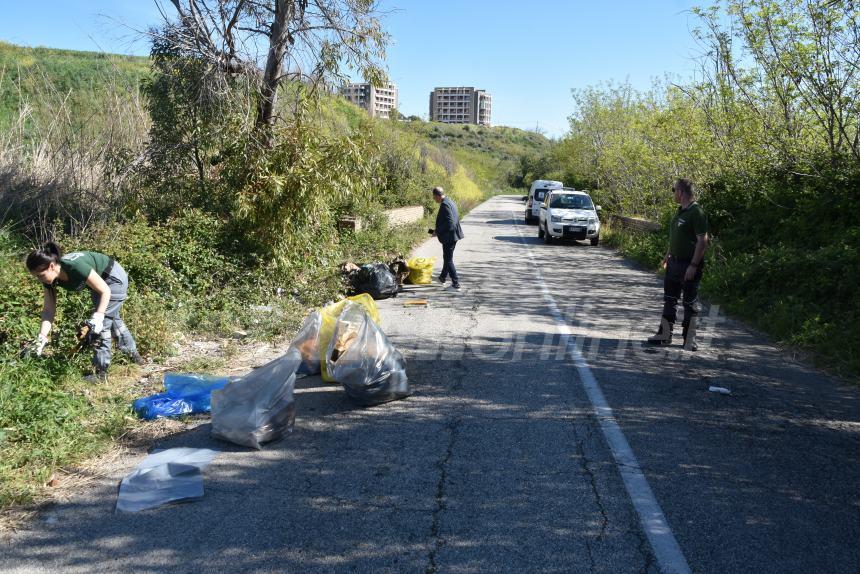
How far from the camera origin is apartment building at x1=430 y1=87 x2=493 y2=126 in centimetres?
18925

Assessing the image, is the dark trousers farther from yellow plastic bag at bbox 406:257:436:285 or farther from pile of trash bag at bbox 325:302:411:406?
pile of trash bag at bbox 325:302:411:406

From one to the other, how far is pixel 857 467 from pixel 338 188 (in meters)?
7.99

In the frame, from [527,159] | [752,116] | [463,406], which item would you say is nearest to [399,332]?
[463,406]

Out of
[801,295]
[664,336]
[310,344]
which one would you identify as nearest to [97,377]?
[310,344]

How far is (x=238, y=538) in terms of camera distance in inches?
137

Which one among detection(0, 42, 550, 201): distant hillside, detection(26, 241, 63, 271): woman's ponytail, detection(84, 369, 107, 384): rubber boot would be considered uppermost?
detection(0, 42, 550, 201): distant hillside

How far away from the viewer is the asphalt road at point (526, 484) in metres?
3.33

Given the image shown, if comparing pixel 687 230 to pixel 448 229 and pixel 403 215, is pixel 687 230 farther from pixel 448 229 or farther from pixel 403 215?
pixel 403 215

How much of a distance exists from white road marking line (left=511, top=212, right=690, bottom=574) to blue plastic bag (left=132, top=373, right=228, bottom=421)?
3169 millimetres

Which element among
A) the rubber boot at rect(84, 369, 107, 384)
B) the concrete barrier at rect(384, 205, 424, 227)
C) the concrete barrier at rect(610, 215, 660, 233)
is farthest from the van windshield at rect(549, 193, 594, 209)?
the rubber boot at rect(84, 369, 107, 384)

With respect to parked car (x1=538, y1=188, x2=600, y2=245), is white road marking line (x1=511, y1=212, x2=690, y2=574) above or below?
below

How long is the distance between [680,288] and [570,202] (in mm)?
14904

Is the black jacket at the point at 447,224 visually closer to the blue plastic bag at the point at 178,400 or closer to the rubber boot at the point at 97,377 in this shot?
the blue plastic bag at the point at 178,400

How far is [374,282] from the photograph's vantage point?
35.7ft
